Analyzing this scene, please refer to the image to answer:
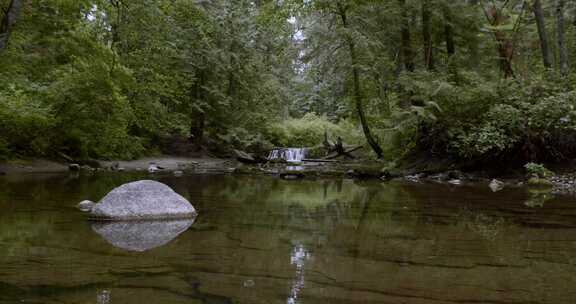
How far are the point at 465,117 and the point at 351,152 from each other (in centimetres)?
867

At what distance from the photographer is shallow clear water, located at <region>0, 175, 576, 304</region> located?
9.41 feet

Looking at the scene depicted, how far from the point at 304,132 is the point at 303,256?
2443 cm

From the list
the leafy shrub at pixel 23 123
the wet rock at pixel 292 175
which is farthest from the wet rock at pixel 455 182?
the leafy shrub at pixel 23 123

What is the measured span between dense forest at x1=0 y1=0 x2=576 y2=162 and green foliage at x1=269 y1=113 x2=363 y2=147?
19.8 ft

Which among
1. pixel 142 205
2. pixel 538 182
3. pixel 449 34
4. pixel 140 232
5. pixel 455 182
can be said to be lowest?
pixel 140 232

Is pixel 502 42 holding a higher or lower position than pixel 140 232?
higher

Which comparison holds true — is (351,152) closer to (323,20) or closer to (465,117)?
(323,20)

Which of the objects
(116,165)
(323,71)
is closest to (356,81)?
(323,71)

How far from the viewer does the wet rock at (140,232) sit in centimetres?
428

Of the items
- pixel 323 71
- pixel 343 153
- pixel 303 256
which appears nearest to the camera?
pixel 303 256

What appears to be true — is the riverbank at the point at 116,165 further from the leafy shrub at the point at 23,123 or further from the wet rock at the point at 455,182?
the wet rock at the point at 455,182

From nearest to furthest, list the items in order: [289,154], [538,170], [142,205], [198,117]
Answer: [142,205]
[538,170]
[198,117]
[289,154]

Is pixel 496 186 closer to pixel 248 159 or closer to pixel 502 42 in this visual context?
pixel 502 42

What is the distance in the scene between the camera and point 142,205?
5.80 m
